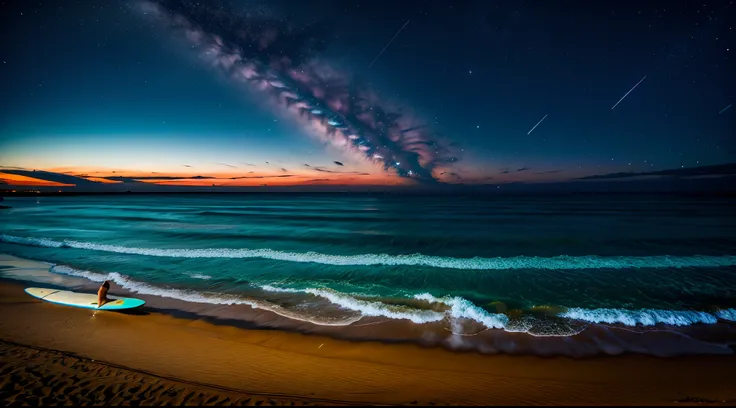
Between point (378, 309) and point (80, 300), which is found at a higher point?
point (378, 309)

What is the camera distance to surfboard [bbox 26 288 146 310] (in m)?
8.30

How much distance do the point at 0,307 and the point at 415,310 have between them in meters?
12.7

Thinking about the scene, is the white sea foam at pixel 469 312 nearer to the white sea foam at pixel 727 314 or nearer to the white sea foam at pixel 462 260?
the white sea foam at pixel 462 260

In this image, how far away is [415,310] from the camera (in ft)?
29.2

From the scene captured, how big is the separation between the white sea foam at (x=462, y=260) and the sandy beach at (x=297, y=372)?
8.57 m

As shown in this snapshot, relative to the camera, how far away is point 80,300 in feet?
28.6

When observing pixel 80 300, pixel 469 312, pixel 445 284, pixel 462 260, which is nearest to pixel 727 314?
pixel 469 312

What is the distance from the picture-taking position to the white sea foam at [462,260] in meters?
14.6

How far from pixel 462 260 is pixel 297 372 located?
12.4 metres

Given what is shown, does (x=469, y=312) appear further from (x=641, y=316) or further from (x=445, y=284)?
(x=641, y=316)

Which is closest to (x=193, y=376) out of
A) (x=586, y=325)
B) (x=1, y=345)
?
(x=1, y=345)

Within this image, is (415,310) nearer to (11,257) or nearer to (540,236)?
(540,236)

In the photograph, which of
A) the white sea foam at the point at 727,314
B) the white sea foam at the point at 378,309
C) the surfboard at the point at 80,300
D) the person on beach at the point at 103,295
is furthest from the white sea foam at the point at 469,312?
the person on beach at the point at 103,295

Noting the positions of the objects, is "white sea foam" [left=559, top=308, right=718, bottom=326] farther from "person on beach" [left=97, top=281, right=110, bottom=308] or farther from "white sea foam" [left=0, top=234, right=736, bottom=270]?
"person on beach" [left=97, top=281, right=110, bottom=308]
